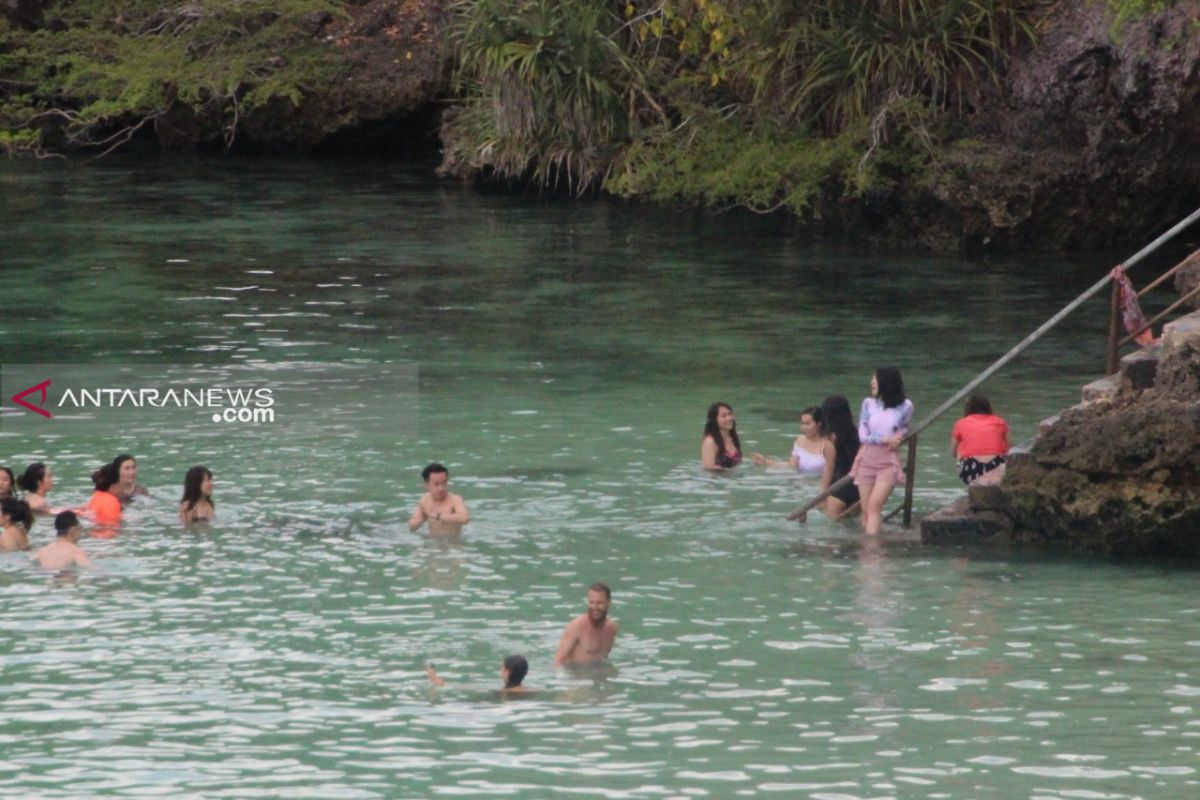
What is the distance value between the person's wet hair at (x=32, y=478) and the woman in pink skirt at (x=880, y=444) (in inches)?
248

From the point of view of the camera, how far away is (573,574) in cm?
1510

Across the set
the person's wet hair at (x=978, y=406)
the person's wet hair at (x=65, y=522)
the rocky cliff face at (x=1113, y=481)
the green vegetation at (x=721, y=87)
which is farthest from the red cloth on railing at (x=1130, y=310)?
the green vegetation at (x=721, y=87)

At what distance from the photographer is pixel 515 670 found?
12.3 metres

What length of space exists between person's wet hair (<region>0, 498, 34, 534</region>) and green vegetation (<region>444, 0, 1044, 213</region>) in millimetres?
15791

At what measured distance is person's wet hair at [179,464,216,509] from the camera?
1609 centimetres

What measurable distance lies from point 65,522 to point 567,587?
3602 millimetres

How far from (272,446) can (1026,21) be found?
15.3 metres

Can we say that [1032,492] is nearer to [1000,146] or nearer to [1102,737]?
[1102,737]

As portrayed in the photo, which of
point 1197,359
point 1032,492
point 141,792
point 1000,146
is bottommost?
point 141,792

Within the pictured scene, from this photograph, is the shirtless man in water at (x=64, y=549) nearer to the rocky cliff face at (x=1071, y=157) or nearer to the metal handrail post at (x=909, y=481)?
the metal handrail post at (x=909, y=481)

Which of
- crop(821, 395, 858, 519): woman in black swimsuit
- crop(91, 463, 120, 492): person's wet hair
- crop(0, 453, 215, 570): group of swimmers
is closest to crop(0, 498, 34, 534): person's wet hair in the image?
crop(0, 453, 215, 570): group of swimmers

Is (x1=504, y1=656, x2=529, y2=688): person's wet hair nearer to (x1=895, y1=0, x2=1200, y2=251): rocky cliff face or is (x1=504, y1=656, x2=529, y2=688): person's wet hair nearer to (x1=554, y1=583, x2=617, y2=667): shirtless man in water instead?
(x1=554, y1=583, x2=617, y2=667): shirtless man in water

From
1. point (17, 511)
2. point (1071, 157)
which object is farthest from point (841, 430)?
point (1071, 157)

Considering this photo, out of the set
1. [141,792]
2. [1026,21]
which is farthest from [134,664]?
[1026,21]
